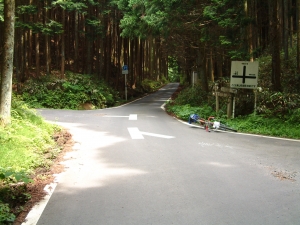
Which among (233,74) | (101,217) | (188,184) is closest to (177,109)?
(233,74)

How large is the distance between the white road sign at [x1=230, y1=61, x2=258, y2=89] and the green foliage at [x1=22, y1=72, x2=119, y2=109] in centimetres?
1432

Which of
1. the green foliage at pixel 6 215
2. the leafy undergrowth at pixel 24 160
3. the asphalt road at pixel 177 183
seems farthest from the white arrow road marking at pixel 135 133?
the green foliage at pixel 6 215

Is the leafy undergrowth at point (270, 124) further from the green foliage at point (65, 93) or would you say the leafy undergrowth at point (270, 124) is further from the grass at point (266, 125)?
the green foliage at point (65, 93)

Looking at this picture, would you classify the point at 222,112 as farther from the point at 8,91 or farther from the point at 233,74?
the point at 8,91

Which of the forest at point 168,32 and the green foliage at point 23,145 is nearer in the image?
the green foliage at point 23,145

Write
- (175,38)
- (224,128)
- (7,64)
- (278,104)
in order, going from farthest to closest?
1. (175,38)
2. (278,104)
3. (224,128)
4. (7,64)

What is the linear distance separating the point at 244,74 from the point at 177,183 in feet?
28.8

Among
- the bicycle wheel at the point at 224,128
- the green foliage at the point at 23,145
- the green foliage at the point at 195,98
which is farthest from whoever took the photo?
the green foliage at the point at 195,98

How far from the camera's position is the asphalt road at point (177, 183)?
14.1ft

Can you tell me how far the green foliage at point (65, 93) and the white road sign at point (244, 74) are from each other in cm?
1432

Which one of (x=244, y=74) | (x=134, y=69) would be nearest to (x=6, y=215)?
(x=244, y=74)

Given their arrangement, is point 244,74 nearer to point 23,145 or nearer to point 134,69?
point 23,145

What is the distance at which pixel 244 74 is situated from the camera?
1313 cm

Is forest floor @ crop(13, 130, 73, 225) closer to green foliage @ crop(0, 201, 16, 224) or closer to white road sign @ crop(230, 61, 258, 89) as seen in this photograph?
green foliage @ crop(0, 201, 16, 224)
